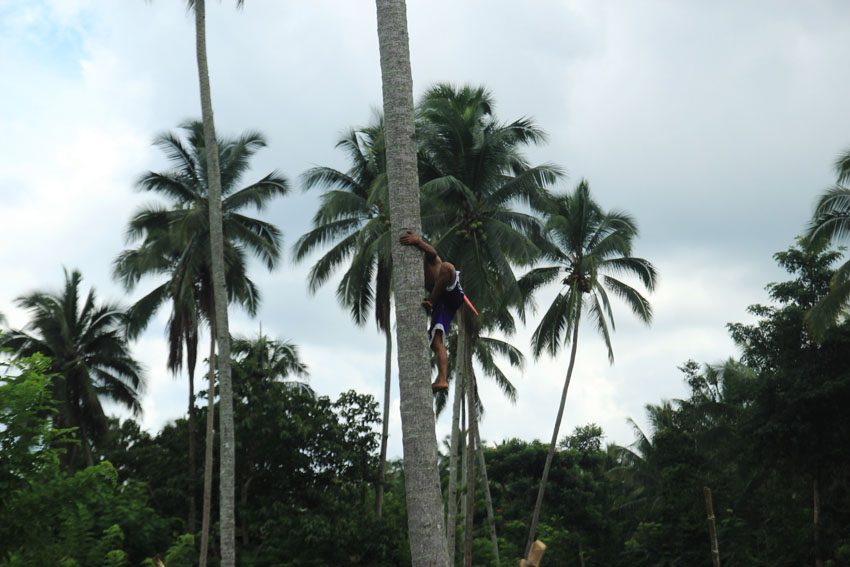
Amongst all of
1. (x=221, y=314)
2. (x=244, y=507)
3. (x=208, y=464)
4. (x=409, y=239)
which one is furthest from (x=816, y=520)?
(x=409, y=239)

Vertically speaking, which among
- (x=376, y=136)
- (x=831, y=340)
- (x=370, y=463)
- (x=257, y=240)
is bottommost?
(x=370, y=463)

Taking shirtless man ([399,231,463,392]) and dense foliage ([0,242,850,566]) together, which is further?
dense foliage ([0,242,850,566])

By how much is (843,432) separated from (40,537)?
22.3 m

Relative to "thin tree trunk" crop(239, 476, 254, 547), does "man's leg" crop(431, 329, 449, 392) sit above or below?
below

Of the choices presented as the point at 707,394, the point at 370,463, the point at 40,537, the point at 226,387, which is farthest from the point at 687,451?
the point at 40,537

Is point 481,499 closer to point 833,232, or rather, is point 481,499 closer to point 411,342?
point 833,232

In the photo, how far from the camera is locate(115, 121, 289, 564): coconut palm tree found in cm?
2789

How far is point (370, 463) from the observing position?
2973 centimetres

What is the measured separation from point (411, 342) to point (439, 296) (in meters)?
A: 0.52

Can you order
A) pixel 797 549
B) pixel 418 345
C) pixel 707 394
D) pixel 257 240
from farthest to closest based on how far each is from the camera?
1. pixel 707 394
2. pixel 797 549
3. pixel 257 240
4. pixel 418 345

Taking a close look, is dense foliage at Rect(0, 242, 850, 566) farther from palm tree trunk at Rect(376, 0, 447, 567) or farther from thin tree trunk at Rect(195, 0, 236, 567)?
palm tree trunk at Rect(376, 0, 447, 567)

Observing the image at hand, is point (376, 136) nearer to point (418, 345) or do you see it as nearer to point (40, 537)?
point (40, 537)

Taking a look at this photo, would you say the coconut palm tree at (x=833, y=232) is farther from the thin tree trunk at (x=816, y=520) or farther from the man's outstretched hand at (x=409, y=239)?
the man's outstretched hand at (x=409, y=239)

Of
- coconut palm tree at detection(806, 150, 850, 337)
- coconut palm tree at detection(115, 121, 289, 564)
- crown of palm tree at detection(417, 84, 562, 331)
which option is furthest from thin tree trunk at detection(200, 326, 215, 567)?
coconut palm tree at detection(806, 150, 850, 337)
